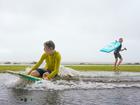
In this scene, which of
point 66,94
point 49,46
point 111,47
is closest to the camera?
point 66,94

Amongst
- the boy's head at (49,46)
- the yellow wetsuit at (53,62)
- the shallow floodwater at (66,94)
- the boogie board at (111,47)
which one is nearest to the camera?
the shallow floodwater at (66,94)

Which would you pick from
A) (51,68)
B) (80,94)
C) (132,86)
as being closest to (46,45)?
(51,68)

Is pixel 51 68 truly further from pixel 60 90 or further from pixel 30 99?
pixel 30 99

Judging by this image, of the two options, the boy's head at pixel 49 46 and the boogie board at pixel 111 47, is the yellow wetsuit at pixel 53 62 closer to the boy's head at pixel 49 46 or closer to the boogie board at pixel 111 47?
the boy's head at pixel 49 46

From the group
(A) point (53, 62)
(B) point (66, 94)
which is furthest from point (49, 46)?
(B) point (66, 94)

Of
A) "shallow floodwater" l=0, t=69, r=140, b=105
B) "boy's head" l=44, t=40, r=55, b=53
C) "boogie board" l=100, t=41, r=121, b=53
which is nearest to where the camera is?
"shallow floodwater" l=0, t=69, r=140, b=105

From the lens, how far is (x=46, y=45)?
18.5 meters

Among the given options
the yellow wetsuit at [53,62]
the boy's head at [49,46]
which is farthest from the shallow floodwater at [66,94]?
the boy's head at [49,46]

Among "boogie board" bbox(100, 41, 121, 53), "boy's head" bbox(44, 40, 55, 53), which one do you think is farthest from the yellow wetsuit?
"boogie board" bbox(100, 41, 121, 53)

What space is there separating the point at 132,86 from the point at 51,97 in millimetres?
5853

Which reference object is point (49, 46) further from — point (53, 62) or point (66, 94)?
point (66, 94)

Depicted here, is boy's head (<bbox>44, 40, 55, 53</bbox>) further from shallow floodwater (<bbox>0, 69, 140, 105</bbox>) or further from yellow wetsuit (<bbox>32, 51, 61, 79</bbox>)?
shallow floodwater (<bbox>0, 69, 140, 105</bbox>)

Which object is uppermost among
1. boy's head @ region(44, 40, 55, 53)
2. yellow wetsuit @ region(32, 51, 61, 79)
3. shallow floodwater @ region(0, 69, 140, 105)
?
boy's head @ region(44, 40, 55, 53)

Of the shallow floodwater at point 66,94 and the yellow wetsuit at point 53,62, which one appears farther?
the yellow wetsuit at point 53,62
